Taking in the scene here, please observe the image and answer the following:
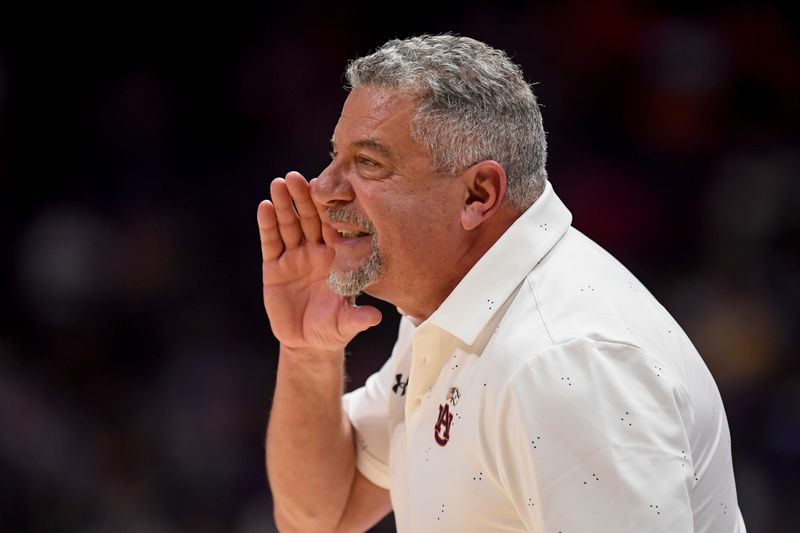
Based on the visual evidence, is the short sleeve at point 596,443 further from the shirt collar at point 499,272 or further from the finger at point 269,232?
the finger at point 269,232

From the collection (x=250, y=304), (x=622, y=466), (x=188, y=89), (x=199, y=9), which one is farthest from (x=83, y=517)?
(x=622, y=466)

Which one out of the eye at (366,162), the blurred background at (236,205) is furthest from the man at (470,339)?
the blurred background at (236,205)

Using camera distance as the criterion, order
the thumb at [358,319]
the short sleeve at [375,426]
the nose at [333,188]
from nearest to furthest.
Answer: the nose at [333,188], the thumb at [358,319], the short sleeve at [375,426]

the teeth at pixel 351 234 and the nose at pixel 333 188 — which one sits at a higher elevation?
the nose at pixel 333 188

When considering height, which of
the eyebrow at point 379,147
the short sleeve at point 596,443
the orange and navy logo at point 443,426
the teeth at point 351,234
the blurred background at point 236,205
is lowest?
the blurred background at point 236,205

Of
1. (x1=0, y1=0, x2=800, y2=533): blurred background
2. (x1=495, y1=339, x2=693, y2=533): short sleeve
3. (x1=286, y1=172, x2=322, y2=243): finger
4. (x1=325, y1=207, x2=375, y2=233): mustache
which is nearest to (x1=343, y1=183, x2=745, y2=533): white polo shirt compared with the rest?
(x1=495, y1=339, x2=693, y2=533): short sleeve

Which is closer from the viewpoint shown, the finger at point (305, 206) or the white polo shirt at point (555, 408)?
the white polo shirt at point (555, 408)

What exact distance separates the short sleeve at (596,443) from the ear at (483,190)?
0.44 m

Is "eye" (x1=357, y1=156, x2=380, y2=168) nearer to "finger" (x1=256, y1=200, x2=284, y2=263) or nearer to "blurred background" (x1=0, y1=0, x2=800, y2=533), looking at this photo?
"finger" (x1=256, y1=200, x2=284, y2=263)

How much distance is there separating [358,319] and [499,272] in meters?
0.47

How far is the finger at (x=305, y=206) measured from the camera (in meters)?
2.53

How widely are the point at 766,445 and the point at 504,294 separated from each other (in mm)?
3322

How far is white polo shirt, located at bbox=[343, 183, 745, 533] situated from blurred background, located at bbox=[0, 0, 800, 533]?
9.38ft

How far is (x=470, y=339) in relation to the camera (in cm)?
212
